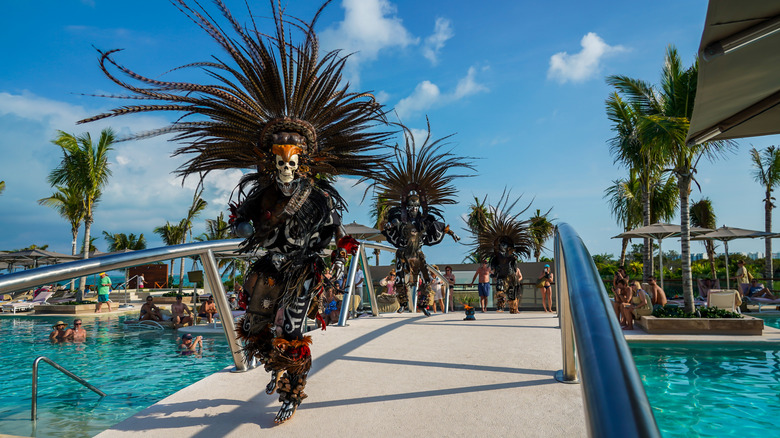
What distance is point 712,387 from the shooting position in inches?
221

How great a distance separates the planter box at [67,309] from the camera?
64.1 ft

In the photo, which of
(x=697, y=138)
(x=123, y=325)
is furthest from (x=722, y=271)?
(x=123, y=325)

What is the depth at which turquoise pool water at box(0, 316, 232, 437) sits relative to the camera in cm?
494

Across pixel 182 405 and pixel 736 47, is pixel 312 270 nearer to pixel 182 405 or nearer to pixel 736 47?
pixel 182 405

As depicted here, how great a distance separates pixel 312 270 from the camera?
326 centimetres

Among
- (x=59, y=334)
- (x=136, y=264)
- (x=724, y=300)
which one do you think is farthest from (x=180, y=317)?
(x=724, y=300)

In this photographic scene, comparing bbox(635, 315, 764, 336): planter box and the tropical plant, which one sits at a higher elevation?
the tropical plant

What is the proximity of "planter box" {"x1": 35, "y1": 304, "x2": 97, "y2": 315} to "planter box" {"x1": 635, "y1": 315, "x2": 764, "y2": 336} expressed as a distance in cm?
2160

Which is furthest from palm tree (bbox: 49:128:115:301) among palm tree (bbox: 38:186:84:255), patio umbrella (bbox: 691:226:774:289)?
patio umbrella (bbox: 691:226:774:289)

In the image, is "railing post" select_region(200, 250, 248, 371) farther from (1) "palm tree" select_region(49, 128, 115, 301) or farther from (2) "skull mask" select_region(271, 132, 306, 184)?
(1) "palm tree" select_region(49, 128, 115, 301)

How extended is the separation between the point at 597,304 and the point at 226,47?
341 cm

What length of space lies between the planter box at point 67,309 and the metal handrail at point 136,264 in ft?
66.1

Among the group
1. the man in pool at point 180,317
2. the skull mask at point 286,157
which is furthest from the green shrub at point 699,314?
the man in pool at point 180,317

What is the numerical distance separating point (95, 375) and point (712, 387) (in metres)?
9.09
